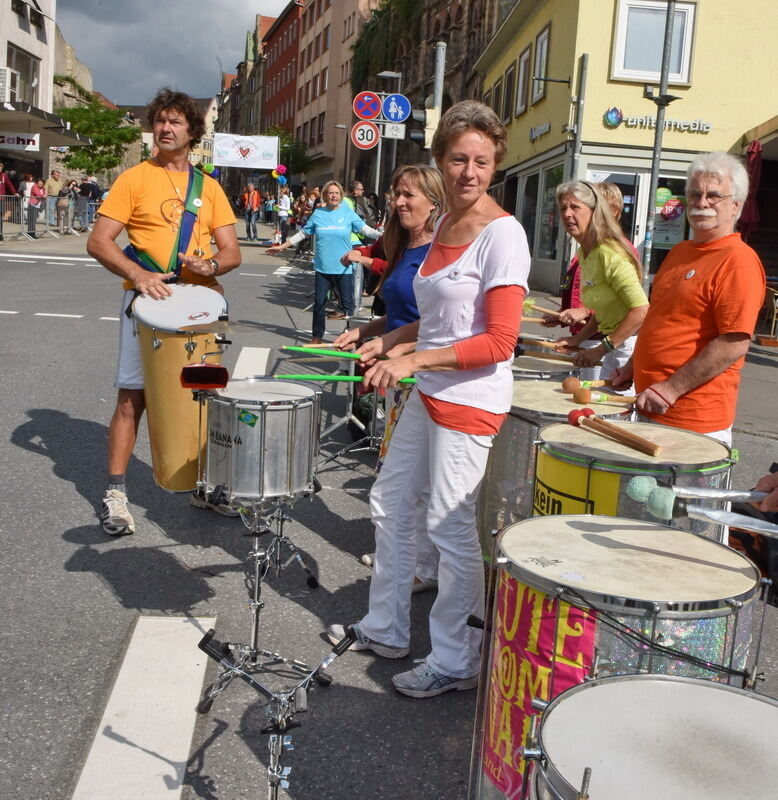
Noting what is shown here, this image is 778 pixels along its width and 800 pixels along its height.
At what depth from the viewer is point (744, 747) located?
1534mm

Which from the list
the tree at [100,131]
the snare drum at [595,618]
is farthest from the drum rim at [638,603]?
the tree at [100,131]

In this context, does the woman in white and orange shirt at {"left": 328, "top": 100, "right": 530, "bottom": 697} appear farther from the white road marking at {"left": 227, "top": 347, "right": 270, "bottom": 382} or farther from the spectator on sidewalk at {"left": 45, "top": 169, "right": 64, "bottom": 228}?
the spectator on sidewalk at {"left": 45, "top": 169, "right": 64, "bottom": 228}

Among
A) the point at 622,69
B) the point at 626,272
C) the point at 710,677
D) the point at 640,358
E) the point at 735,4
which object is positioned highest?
the point at 735,4

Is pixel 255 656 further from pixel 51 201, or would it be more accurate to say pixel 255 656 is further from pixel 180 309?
pixel 51 201

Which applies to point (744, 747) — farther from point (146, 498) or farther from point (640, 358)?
point (146, 498)

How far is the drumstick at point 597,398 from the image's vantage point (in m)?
3.95

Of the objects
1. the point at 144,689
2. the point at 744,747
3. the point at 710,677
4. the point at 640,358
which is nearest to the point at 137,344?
the point at 144,689

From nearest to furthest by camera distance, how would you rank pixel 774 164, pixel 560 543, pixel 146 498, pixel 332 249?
1. pixel 560 543
2. pixel 146 498
3. pixel 332 249
4. pixel 774 164

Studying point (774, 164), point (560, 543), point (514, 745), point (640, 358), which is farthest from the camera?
point (774, 164)

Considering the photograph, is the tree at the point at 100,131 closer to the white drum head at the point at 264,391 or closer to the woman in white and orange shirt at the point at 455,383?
the white drum head at the point at 264,391

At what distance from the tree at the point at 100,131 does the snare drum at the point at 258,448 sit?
61.5 m

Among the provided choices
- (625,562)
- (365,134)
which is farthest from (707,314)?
(365,134)

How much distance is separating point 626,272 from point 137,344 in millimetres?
2424

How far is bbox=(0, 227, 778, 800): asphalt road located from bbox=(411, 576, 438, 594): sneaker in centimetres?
4
